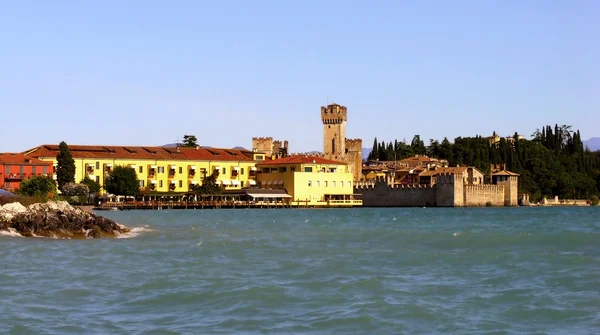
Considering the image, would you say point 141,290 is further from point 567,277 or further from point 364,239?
point 364,239

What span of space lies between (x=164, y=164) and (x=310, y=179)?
45.0 feet

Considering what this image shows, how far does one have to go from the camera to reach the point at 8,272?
72.4 feet

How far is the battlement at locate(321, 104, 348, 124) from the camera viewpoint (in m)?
107

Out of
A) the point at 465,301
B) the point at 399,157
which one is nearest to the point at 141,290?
the point at 465,301

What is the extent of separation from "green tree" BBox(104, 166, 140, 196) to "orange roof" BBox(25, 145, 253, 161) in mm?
3911

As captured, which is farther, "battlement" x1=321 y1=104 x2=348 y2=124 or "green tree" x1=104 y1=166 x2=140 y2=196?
"battlement" x1=321 y1=104 x2=348 y2=124

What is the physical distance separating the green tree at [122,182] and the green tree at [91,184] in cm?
101

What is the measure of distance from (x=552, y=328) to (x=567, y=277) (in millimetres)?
6898

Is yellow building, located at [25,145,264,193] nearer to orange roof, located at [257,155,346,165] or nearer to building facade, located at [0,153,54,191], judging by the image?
building facade, located at [0,153,54,191]

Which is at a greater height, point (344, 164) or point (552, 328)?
point (344, 164)

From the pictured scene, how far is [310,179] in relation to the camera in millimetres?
95125

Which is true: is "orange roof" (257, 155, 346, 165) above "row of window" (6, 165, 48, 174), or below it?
above

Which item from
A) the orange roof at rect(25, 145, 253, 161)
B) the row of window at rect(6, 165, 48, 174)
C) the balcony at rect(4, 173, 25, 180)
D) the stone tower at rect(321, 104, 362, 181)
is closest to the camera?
the balcony at rect(4, 173, 25, 180)

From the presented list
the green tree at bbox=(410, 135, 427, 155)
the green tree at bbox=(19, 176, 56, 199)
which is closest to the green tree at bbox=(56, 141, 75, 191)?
the green tree at bbox=(19, 176, 56, 199)
